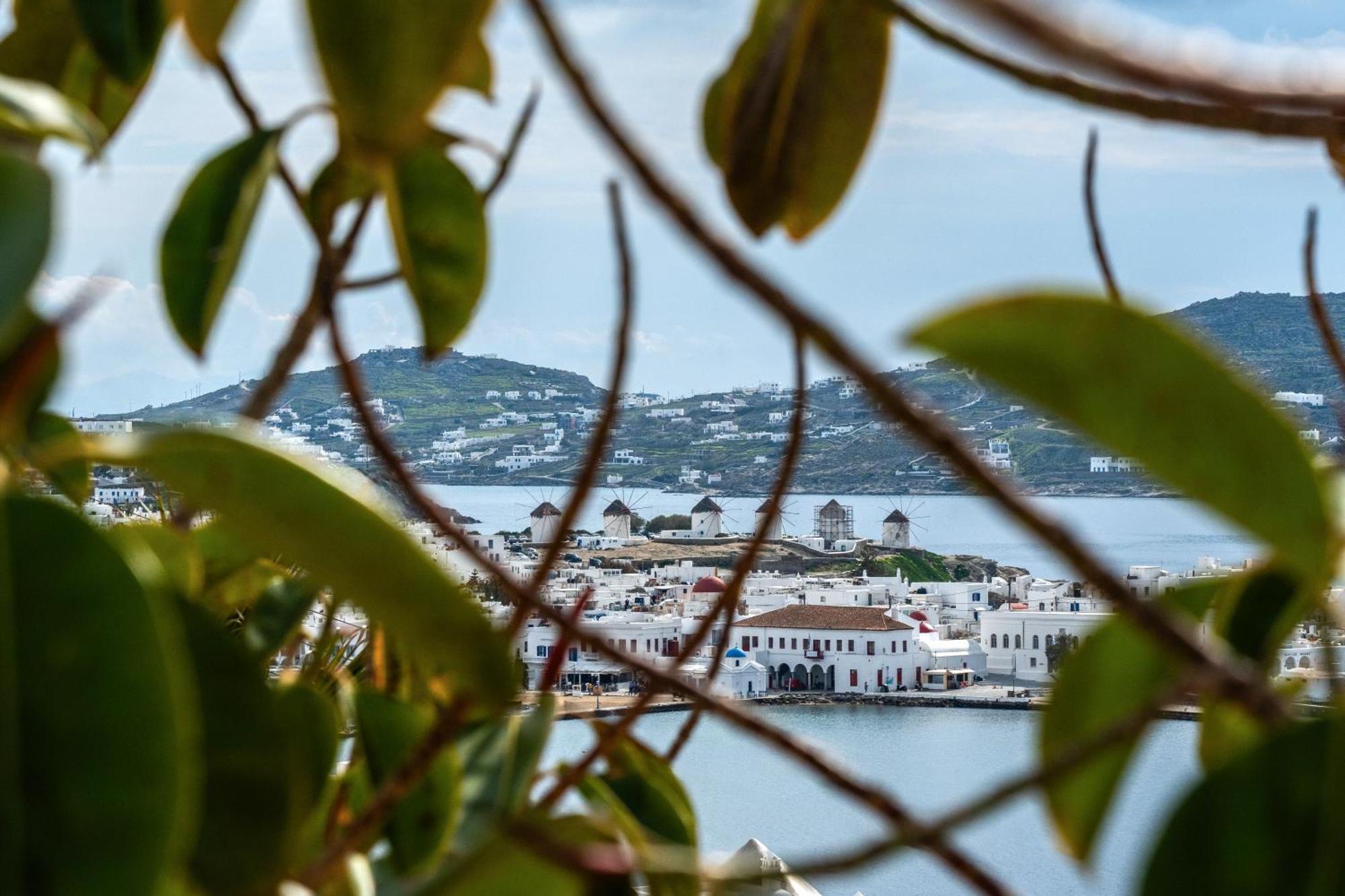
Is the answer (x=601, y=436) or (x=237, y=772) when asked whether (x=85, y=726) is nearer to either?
(x=237, y=772)

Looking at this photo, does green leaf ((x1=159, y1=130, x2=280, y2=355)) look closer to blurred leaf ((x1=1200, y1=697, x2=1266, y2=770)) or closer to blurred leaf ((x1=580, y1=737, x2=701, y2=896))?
blurred leaf ((x1=580, y1=737, x2=701, y2=896))

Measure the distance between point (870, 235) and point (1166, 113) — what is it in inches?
11.6

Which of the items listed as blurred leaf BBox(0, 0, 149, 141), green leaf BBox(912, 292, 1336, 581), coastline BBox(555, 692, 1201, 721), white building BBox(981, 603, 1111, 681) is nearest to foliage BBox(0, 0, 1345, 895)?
green leaf BBox(912, 292, 1336, 581)

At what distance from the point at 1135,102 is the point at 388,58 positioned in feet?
0.56

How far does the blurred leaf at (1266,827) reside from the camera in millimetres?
212

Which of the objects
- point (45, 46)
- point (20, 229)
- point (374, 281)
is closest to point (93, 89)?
point (45, 46)

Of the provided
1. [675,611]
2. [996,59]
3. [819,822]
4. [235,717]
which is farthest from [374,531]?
[819,822]

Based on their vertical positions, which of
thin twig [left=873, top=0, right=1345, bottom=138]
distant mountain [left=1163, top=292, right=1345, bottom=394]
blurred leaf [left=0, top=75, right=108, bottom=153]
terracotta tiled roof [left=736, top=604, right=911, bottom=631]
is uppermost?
distant mountain [left=1163, top=292, right=1345, bottom=394]

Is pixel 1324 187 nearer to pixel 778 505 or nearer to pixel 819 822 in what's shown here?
pixel 778 505

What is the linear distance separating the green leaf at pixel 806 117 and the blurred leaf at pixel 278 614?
0.22m

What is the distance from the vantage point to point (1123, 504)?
14.0m

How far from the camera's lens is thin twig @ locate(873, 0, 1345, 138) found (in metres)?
0.28

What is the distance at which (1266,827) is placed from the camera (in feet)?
0.71

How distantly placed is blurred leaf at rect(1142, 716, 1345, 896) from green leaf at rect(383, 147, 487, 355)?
0.35 meters
